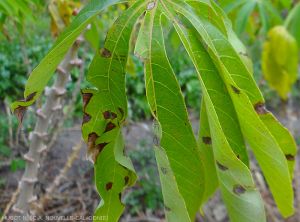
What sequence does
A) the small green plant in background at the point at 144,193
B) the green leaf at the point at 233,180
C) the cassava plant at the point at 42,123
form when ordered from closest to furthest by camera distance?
the green leaf at the point at 233,180 < the cassava plant at the point at 42,123 < the small green plant in background at the point at 144,193

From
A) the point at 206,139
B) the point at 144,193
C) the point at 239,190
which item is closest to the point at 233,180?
the point at 239,190

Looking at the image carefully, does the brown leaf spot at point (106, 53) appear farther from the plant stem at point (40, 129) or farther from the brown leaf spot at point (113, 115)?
the plant stem at point (40, 129)

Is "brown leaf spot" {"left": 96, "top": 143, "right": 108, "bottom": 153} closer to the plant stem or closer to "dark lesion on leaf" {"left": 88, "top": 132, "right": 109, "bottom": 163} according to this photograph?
"dark lesion on leaf" {"left": 88, "top": 132, "right": 109, "bottom": 163}

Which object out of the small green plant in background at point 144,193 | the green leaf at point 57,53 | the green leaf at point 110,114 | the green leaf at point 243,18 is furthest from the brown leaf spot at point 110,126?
the small green plant in background at point 144,193

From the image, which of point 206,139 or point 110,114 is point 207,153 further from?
point 110,114

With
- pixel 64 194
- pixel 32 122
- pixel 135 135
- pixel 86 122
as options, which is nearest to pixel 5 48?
pixel 32 122

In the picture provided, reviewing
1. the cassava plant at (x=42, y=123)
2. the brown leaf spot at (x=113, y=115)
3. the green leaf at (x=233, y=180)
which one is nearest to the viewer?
the green leaf at (x=233, y=180)

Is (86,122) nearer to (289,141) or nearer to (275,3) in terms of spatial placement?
(289,141)
